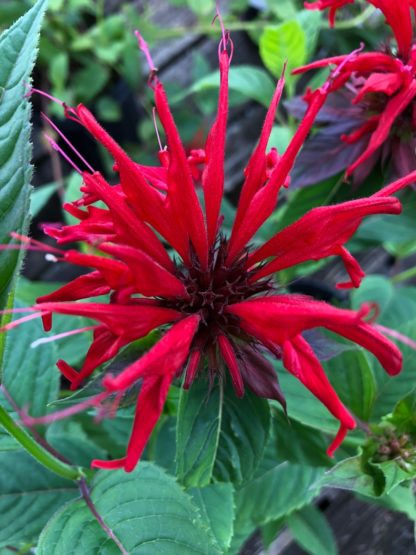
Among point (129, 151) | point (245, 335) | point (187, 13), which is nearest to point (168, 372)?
point (245, 335)

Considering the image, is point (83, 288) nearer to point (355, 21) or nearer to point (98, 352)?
point (98, 352)

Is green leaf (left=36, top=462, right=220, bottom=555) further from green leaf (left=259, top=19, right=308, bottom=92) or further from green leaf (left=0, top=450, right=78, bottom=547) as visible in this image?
green leaf (left=259, top=19, right=308, bottom=92)

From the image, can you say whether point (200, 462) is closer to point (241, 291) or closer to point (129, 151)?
point (241, 291)

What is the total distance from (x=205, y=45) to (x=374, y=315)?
1.11 m

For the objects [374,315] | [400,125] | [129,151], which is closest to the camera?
[374,315]

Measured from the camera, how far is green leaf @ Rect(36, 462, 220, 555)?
0.36 meters

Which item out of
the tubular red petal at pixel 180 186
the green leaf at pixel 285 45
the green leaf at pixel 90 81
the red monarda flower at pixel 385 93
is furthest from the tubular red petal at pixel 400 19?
the green leaf at pixel 90 81

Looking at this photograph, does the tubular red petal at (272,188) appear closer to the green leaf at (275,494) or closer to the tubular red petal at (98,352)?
→ the tubular red petal at (98,352)

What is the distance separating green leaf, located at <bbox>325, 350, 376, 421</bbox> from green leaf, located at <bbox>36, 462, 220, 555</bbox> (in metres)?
0.17

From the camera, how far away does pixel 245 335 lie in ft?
1.25

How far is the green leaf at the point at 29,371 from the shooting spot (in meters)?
0.46

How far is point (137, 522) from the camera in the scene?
0.37m

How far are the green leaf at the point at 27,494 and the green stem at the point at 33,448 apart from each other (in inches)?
1.7

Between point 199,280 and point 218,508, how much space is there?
182mm
